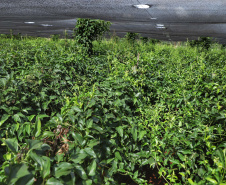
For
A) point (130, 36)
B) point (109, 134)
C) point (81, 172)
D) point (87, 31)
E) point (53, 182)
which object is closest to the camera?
point (53, 182)

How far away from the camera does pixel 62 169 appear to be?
0.76 meters

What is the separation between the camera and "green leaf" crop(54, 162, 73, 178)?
74cm

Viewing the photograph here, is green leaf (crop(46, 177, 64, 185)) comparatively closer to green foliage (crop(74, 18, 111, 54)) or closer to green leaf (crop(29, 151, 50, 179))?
green leaf (crop(29, 151, 50, 179))

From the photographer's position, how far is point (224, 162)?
99 cm

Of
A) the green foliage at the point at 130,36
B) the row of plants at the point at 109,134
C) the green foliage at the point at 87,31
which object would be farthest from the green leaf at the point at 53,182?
the green foliage at the point at 130,36

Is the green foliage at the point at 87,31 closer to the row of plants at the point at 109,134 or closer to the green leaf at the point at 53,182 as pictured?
the row of plants at the point at 109,134

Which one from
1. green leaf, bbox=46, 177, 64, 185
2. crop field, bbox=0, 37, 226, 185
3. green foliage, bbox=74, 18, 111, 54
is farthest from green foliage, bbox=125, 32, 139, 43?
green leaf, bbox=46, 177, 64, 185

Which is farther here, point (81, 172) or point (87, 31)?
point (87, 31)

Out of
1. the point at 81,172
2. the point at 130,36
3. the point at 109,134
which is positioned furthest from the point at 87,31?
the point at 81,172

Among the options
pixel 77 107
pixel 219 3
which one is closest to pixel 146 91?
pixel 77 107

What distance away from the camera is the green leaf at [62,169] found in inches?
29.0

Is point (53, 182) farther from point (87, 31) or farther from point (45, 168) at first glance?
point (87, 31)

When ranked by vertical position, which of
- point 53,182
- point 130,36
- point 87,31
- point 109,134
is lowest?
point 109,134

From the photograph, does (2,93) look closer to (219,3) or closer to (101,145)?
(101,145)
